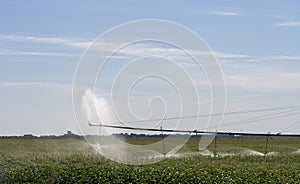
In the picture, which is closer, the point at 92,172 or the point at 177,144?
the point at 92,172

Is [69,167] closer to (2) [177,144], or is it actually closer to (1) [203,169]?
(1) [203,169]

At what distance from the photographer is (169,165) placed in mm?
25109

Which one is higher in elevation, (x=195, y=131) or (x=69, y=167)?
(x=195, y=131)

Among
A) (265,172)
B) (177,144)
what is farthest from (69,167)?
(177,144)

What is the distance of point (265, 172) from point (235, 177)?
1.25 metres

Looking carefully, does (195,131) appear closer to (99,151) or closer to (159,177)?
(159,177)

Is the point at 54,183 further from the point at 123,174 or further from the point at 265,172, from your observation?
the point at 265,172

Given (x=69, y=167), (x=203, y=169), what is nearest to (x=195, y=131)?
(x=203, y=169)

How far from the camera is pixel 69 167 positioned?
84.2ft

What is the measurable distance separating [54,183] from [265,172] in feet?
26.3

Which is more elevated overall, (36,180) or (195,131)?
(195,131)

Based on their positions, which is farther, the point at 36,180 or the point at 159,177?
the point at 36,180

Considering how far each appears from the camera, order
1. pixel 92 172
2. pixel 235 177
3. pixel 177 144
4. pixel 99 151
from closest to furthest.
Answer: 1. pixel 235 177
2. pixel 92 172
3. pixel 99 151
4. pixel 177 144

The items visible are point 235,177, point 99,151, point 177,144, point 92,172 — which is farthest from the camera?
point 177,144
